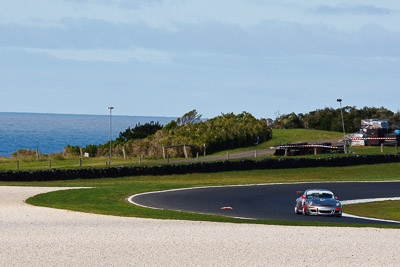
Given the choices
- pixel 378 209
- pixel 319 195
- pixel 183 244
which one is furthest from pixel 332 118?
pixel 183 244

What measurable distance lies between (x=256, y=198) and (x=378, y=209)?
7.35 m

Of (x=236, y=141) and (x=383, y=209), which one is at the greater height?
(x=236, y=141)

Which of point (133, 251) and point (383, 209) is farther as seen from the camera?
point (383, 209)

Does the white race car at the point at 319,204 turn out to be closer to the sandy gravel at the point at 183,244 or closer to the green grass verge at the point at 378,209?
the green grass verge at the point at 378,209

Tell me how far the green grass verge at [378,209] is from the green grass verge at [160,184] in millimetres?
6912

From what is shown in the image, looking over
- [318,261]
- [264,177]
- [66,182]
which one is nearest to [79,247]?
[318,261]

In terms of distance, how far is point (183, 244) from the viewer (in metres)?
18.5

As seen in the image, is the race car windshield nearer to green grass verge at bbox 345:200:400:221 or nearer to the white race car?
the white race car

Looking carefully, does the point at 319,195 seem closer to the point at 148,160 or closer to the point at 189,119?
the point at 148,160

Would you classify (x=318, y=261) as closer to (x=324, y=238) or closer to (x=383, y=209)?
(x=324, y=238)

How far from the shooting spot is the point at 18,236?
20.2 meters

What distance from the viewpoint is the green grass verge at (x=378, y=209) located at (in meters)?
30.8

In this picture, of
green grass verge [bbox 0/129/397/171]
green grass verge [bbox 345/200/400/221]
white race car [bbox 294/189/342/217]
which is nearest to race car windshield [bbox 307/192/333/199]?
white race car [bbox 294/189/342/217]

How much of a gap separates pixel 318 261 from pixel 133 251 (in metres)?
4.87
